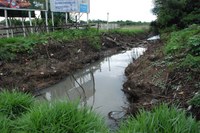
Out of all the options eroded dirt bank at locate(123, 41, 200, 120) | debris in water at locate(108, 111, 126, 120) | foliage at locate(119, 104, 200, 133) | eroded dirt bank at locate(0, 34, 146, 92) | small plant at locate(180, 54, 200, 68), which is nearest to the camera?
foliage at locate(119, 104, 200, 133)

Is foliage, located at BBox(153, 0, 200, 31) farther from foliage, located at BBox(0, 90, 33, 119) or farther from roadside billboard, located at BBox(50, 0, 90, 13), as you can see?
foliage, located at BBox(0, 90, 33, 119)

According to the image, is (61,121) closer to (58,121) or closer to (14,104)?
(58,121)

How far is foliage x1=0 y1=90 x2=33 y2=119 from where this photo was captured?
3409 millimetres

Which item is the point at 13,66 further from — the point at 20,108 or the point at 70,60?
the point at 20,108

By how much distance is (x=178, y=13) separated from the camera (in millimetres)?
16312

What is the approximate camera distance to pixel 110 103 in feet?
18.1

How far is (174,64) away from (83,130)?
356 cm

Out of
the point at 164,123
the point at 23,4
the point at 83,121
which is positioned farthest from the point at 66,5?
the point at 164,123

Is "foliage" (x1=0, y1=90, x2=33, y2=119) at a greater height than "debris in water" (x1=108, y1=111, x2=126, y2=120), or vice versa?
"foliage" (x1=0, y1=90, x2=33, y2=119)

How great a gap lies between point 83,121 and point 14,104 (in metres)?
1.43

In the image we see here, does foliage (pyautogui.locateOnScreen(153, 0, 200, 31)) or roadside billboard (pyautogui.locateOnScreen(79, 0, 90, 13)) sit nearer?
foliage (pyautogui.locateOnScreen(153, 0, 200, 31))

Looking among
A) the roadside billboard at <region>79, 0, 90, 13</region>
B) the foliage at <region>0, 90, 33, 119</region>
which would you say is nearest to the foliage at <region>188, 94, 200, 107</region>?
the foliage at <region>0, 90, 33, 119</region>

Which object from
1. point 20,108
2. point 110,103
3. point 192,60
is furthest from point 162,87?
point 20,108

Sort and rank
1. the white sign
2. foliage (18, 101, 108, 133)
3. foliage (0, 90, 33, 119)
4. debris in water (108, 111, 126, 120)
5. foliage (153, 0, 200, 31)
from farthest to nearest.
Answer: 1. the white sign
2. foliage (153, 0, 200, 31)
3. debris in water (108, 111, 126, 120)
4. foliage (0, 90, 33, 119)
5. foliage (18, 101, 108, 133)
